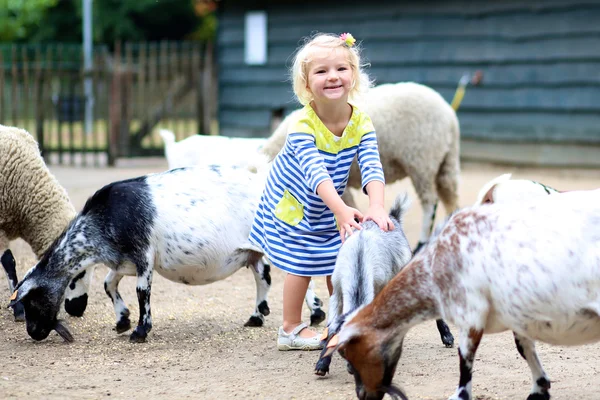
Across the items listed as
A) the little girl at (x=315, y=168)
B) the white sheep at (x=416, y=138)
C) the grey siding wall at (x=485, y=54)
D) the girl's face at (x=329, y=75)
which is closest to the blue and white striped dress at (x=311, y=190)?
the little girl at (x=315, y=168)

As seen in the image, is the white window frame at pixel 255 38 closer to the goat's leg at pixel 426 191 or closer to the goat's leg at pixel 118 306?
the goat's leg at pixel 426 191

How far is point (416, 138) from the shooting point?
825cm

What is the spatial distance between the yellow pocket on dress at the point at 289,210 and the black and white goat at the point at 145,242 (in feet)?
1.80

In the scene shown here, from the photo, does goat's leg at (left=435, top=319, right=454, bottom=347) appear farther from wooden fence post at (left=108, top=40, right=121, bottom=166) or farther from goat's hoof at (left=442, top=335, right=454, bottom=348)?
wooden fence post at (left=108, top=40, right=121, bottom=166)

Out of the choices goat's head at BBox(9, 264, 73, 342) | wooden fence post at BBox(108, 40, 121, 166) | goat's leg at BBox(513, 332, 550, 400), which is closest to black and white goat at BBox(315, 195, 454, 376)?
goat's leg at BBox(513, 332, 550, 400)

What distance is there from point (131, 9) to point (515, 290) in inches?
1424

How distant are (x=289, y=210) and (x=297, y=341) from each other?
667 millimetres

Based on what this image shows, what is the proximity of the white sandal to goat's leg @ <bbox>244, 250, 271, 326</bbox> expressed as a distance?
645 mm

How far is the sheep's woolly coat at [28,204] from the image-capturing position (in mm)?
5852

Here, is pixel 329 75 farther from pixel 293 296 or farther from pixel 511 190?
pixel 511 190

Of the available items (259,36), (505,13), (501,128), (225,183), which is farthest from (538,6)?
(225,183)

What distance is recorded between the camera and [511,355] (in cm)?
462

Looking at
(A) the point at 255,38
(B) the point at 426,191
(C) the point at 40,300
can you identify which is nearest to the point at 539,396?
(C) the point at 40,300

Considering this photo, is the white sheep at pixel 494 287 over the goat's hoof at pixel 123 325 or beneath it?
over
